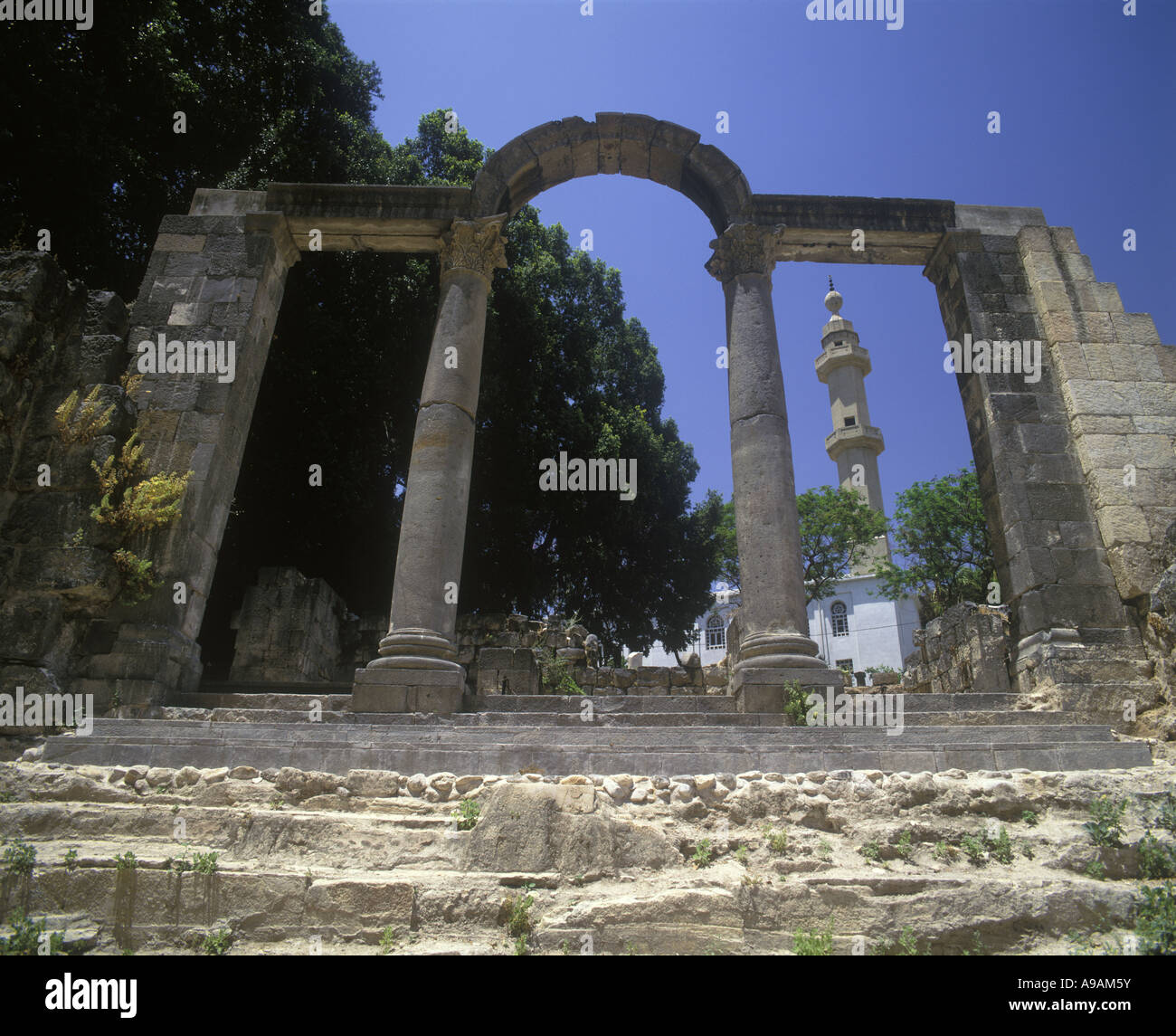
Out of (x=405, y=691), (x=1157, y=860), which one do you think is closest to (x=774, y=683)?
(x=1157, y=860)

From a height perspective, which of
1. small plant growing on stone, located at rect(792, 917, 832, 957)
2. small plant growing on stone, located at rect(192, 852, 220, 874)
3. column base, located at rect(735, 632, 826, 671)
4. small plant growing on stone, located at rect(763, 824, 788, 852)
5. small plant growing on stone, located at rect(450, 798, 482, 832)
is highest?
column base, located at rect(735, 632, 826, 671)

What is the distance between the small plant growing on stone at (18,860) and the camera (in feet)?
15.5

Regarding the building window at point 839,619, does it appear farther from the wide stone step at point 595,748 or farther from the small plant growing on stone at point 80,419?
the small plant growing on stone at point 80,419

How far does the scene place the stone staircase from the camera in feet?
20.1

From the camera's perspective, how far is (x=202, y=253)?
1075 cm

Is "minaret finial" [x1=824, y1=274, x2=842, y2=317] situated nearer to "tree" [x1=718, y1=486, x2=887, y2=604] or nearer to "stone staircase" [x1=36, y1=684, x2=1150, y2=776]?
"tree" [x1=718, y1=486, x2=887, y2=604]

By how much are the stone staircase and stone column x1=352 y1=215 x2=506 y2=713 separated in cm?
42

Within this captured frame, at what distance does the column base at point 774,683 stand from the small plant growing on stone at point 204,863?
4.96 meters

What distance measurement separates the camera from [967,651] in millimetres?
10203

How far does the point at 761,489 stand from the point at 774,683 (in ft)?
7.31

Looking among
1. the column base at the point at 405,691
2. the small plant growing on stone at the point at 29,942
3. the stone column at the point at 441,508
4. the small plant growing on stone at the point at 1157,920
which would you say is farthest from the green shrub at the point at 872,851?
the small plant growing on stone at the point at 29,942

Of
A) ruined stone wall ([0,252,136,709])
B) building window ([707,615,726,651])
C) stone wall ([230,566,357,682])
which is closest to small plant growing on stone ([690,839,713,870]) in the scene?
ruined stone wall ([0,252,136,709])

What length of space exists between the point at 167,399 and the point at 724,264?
7.23 m
